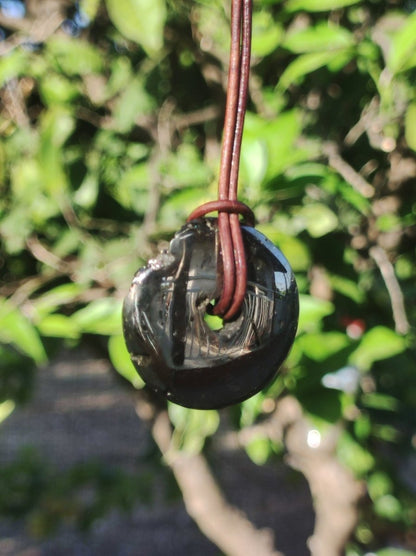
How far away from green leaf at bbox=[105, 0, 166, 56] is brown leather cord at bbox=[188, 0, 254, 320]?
0.50 metres

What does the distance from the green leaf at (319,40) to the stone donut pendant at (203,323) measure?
1.84 feet

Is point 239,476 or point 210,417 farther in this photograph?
point 239,476

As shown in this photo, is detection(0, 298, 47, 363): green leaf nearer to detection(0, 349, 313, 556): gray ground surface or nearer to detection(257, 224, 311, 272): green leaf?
detection(257, 224, 311, 272): green leaf

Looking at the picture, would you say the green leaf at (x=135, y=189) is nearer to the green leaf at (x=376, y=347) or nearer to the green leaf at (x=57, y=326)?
the green leaf at (x=57, y=326)

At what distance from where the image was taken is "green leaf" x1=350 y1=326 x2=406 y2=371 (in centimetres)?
98

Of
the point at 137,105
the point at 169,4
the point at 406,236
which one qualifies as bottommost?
the point at 406,236

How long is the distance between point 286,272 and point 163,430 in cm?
118

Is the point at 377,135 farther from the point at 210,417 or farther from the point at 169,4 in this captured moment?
the point at 210,417

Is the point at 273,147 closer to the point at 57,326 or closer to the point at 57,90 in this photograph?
the point at 57,326

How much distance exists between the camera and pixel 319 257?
1.20m

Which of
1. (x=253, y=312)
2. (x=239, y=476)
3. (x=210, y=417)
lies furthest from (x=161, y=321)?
(x=239, y=476)

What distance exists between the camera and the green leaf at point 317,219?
3.50 feet

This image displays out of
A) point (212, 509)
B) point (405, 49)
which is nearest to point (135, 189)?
point (405, 49)

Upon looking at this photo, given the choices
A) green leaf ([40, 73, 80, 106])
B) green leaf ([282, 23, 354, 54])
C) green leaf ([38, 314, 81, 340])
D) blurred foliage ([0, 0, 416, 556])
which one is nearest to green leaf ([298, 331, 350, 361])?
blurred foliage ([0, 0, 416, 556])
